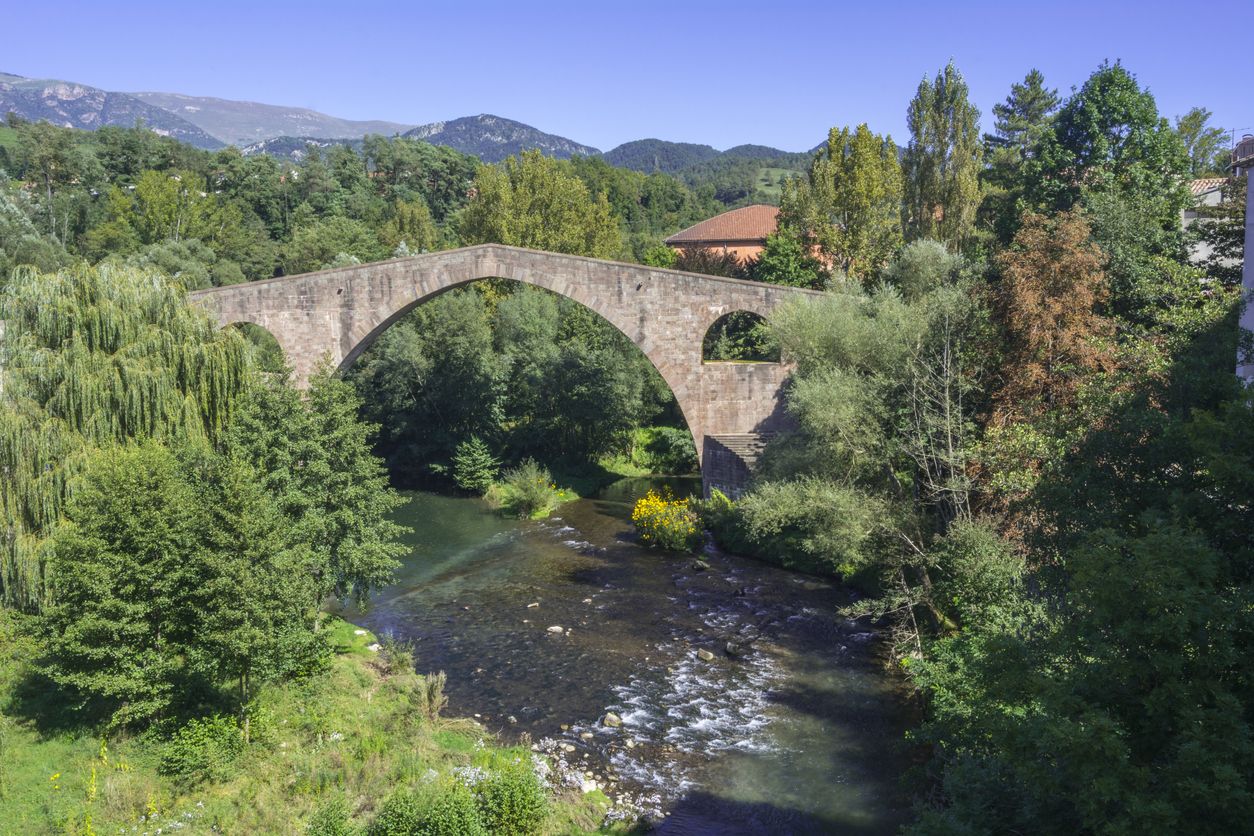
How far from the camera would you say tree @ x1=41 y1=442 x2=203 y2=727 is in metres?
11.1

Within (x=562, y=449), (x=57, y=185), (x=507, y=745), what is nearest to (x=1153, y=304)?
(x=507, y=745)

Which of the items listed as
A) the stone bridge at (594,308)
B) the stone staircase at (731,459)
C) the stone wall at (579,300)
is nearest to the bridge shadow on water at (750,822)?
the stone staircase at (731,459)

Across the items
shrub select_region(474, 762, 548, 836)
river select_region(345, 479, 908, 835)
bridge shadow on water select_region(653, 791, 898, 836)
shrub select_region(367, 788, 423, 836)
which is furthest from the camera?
river select_region(345, 479, 908, 835)

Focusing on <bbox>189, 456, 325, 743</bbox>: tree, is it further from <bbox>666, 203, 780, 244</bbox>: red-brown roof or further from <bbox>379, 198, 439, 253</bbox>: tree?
<bbox>666, 203, 780, 244</bbox>: red-brown roof

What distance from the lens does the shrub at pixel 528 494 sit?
27.5 metres

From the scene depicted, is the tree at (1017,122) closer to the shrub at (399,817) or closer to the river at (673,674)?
the river at (673,674)

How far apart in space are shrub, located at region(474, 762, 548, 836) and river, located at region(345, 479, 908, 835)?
153 cm

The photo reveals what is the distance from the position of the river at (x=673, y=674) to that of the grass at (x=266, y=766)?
44.3 inches

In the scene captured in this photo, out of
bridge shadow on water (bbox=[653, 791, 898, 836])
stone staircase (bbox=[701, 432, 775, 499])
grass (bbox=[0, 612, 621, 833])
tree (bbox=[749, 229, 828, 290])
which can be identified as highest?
tree (bbox=[749, 229, 828, 290])

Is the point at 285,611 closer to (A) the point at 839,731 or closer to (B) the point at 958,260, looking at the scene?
(A) the point at 839,731

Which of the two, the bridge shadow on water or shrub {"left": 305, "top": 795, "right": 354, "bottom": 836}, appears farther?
the bridge shadow on water

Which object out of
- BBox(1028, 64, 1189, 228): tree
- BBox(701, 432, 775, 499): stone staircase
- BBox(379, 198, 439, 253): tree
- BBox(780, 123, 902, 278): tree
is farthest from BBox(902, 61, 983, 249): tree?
BBox(379, 198, 439, 253): tree

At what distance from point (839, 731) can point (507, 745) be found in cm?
492

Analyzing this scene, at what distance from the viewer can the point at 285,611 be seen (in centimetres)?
1195
